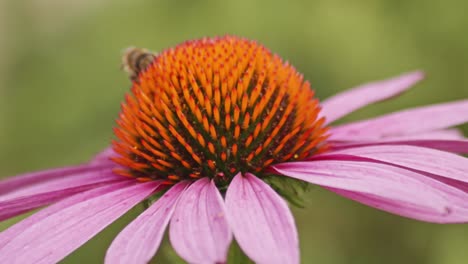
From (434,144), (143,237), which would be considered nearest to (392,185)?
(143,237)

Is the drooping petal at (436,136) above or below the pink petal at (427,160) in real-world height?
above

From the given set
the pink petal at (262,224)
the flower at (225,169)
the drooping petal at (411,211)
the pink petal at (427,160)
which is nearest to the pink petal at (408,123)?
the flower at (225,169)

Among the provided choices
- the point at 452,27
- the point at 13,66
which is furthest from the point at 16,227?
the point at 13,66

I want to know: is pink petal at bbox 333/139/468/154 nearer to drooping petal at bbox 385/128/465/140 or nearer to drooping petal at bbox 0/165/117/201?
drooping petal at bbox 385/128/465/140

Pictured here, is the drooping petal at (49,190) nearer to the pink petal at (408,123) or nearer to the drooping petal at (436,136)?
the pink petal at (408,123)

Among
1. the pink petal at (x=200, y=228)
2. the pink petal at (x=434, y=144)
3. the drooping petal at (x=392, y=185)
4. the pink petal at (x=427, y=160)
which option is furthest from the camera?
the pink petal at (x=434, y=144)

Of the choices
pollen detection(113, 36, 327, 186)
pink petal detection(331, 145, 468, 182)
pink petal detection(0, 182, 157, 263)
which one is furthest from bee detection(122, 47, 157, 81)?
pink petal detection(331, 145, 468, 182)

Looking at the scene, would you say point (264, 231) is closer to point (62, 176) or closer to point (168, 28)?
point (62, 176)

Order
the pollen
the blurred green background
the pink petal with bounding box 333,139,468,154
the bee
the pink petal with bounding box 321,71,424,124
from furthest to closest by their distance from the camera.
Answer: the blurred green background
the pink petal with bounding box 321,71,424,124
the bee
the pink petal with bounding box 333,139,468,154
the pollen
